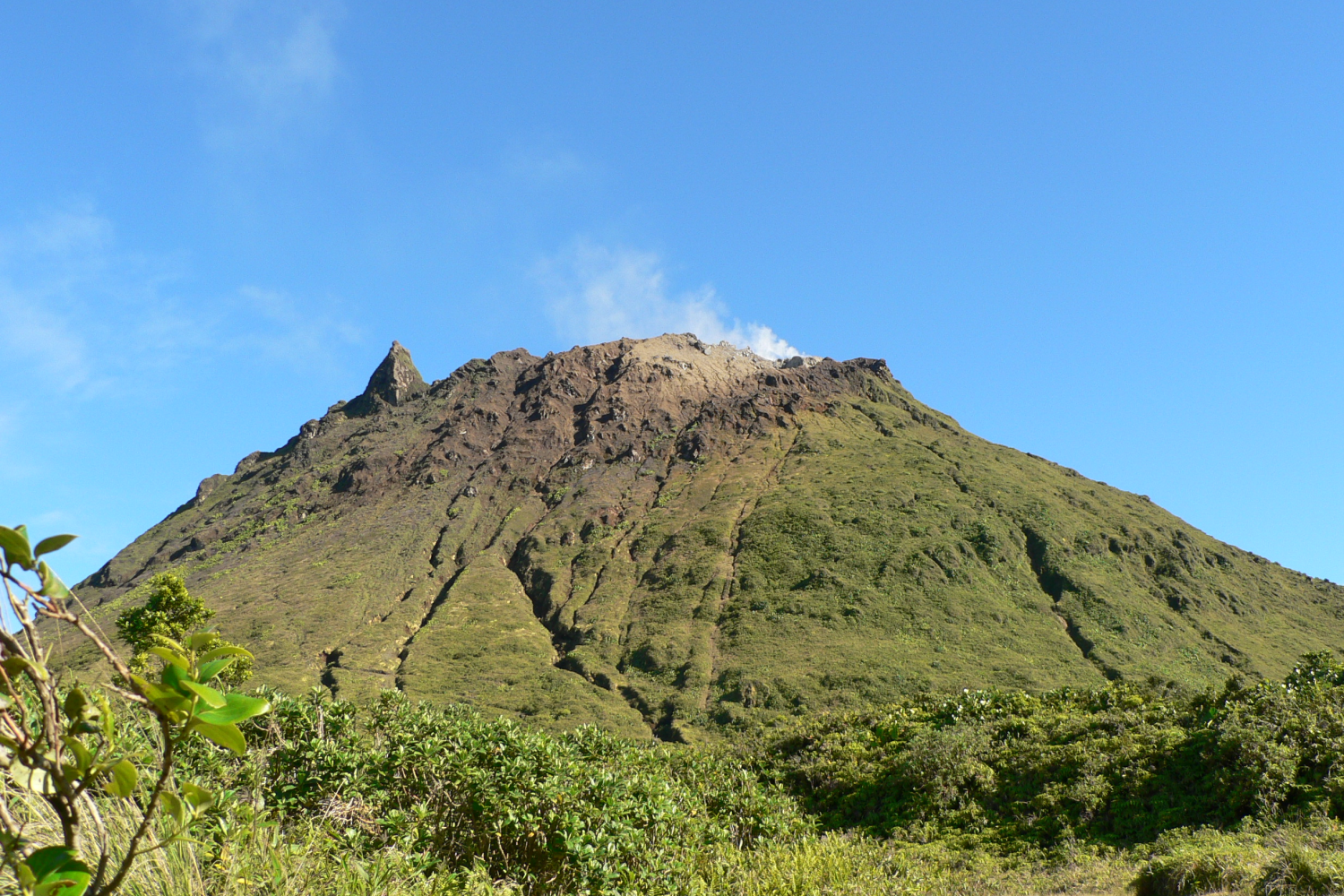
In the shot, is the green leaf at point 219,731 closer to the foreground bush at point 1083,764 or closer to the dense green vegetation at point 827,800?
the dense green vegetation at point 827,800

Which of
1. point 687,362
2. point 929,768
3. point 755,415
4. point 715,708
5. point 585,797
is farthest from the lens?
point 687,362

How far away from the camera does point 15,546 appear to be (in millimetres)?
1245

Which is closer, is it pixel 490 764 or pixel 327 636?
pixel 490 764

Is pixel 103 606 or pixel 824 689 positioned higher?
pixel 103 606

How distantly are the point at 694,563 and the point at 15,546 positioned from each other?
93047mm

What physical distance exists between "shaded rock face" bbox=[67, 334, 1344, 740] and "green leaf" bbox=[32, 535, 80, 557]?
6453cm

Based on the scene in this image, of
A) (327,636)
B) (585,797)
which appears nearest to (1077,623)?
(327,636)

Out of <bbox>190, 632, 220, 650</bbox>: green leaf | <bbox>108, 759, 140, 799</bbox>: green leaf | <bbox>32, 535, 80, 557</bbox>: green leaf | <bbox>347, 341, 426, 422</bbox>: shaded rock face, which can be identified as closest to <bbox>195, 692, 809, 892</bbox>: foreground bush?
<bbox>190, 632, 220, 650</bbox>: green leaf

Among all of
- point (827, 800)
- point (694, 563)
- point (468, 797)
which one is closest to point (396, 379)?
point (694, 563)

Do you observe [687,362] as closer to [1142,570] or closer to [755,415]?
[755,415]

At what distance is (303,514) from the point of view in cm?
11688

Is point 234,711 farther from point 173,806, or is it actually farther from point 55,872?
point 55,872

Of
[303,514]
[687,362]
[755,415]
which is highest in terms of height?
[687,362]

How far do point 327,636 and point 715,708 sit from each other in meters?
41.8
